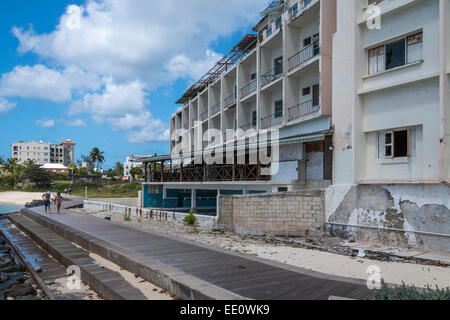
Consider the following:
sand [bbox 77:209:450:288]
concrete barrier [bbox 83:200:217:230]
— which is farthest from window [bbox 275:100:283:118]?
sand [bbox 77:209:450:288]

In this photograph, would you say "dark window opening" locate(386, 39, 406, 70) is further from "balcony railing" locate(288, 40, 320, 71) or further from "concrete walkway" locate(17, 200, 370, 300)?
"concrete walkway" locate(17, 200, 370, 300)

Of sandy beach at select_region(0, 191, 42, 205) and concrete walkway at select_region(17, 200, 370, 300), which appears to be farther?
sandy beach at select_region(0, 191, 42, 205)

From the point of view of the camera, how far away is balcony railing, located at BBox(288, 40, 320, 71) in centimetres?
1784

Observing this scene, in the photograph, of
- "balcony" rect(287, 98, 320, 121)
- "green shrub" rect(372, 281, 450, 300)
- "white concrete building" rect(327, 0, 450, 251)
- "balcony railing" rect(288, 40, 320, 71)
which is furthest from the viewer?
"balcony" rect(287, 98, 320, 121)

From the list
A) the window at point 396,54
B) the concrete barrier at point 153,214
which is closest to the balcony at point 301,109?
the window at point 396,54

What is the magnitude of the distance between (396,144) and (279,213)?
17.6 feet

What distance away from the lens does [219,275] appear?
7.41 m

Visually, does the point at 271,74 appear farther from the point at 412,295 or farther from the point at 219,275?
the point at 412,295

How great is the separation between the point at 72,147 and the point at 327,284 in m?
154

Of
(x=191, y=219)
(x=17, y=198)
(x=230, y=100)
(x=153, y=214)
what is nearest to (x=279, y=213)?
(x=191, y=219)

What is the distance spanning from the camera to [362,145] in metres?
14.0

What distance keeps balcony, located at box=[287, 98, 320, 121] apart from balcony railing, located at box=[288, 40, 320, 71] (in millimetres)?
2029

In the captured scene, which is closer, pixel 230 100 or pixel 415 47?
pixel 415 47
